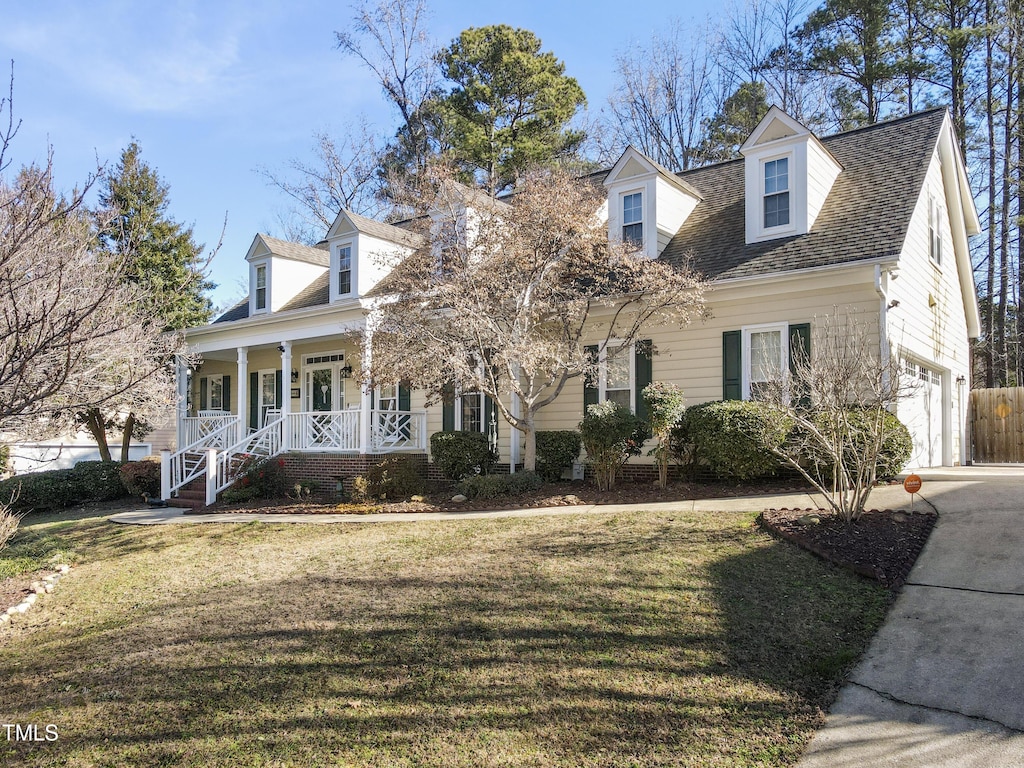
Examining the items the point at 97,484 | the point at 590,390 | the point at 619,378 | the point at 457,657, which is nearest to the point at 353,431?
the point at 590,390

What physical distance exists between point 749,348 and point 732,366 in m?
0.41

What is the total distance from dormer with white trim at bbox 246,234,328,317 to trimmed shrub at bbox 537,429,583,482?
9.31 metres

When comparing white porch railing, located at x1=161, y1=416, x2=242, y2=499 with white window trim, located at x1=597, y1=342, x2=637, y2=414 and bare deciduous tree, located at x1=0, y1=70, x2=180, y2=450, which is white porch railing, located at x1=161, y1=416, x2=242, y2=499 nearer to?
bare deciduous tree, located at x1=0, y1=70, x2=180, y2=450

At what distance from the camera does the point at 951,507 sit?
8.45 metres

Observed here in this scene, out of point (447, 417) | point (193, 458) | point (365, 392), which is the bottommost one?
point (193, 458)

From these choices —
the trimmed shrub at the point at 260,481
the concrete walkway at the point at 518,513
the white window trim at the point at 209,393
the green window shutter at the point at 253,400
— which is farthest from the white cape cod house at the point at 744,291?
the white window trim at the point at 209,393

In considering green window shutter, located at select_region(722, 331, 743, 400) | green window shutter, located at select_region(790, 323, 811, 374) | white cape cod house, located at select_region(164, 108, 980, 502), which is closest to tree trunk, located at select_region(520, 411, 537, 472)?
white cape cod house, located at select_region(164, 108, 980, 502)

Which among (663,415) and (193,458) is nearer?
(663,415)

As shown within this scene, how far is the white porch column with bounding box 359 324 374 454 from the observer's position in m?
12.7

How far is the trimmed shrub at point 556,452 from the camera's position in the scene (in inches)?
536

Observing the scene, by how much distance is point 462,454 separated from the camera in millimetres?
14391

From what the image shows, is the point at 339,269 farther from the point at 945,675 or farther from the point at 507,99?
the point at 945,675

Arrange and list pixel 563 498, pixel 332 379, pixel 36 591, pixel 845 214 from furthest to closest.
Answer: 1. pixel 332 379
2. pixel 845 214
3. pixel 563 498
4. pixel 36 591

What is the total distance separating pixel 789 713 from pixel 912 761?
26.5 inches
